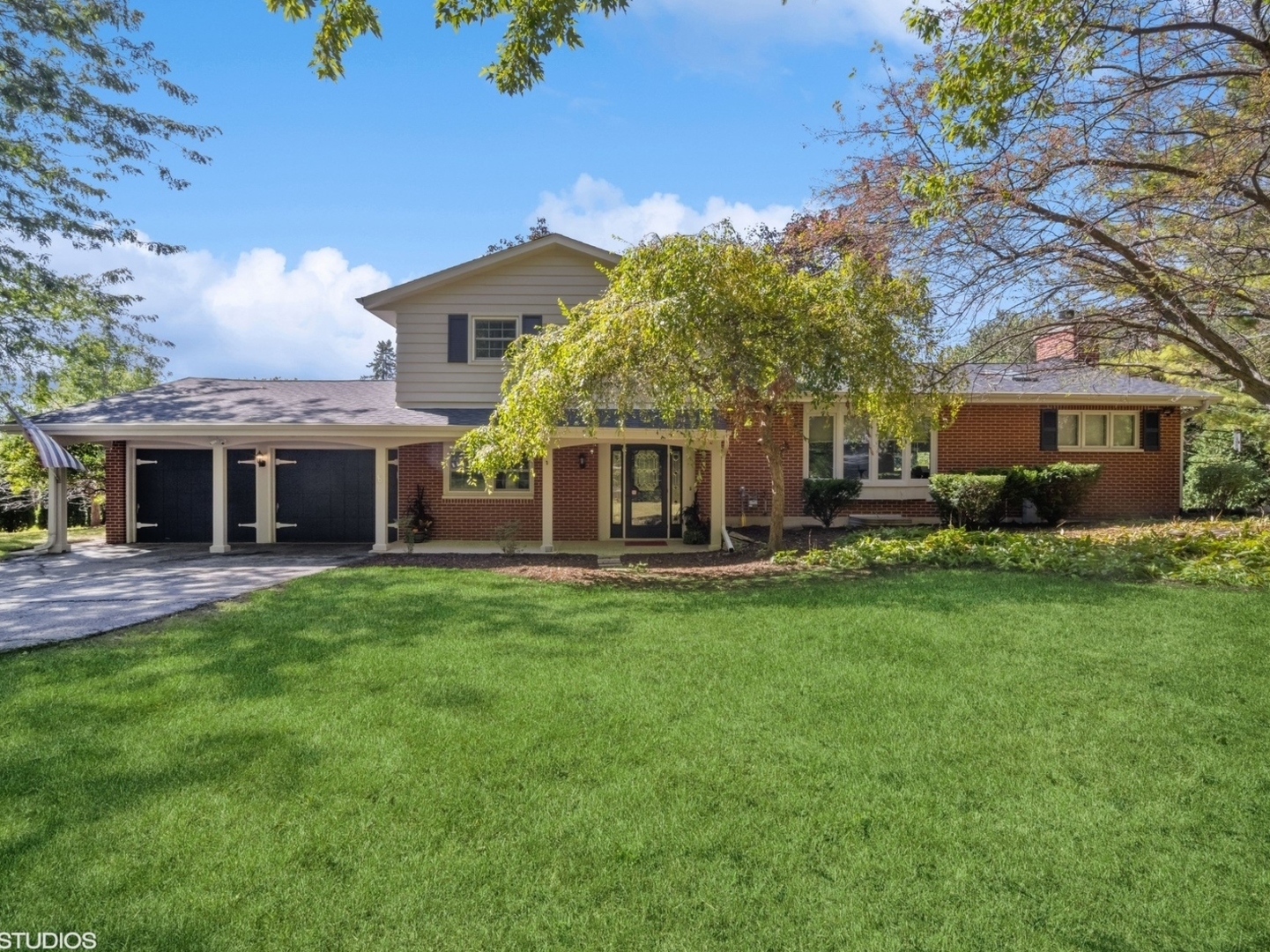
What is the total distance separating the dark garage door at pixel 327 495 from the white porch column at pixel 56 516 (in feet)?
11.9

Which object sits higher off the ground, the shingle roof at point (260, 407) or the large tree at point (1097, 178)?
the large tree at point (1097, 178)

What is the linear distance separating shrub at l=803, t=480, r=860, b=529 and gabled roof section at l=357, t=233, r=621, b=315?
5.99 meters

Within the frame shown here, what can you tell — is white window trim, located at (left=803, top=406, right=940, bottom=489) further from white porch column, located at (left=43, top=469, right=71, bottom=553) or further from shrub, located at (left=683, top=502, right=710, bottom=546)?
white porch column, located at (left=43, top=469, right=71, bottom=553)

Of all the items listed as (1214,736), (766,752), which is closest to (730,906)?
(766,752)

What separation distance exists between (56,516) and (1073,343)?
59.5 ft

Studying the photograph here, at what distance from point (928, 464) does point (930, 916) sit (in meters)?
14.6

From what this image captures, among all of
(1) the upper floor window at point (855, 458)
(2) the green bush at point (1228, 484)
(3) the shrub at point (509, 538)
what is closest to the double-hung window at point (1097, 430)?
(2) the green bush at point (1228, 484)

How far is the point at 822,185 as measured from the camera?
35.3ft

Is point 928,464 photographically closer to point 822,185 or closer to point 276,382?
point 822,185

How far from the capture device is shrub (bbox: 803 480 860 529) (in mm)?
14633

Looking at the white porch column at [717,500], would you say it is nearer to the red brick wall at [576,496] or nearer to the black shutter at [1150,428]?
the red brick wall at [576,496]

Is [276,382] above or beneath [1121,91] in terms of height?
beneath

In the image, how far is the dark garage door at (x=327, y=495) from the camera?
14.5 metres

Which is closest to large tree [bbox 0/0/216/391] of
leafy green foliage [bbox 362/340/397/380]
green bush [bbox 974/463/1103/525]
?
green bush [bbox 974/463/1103/525]
